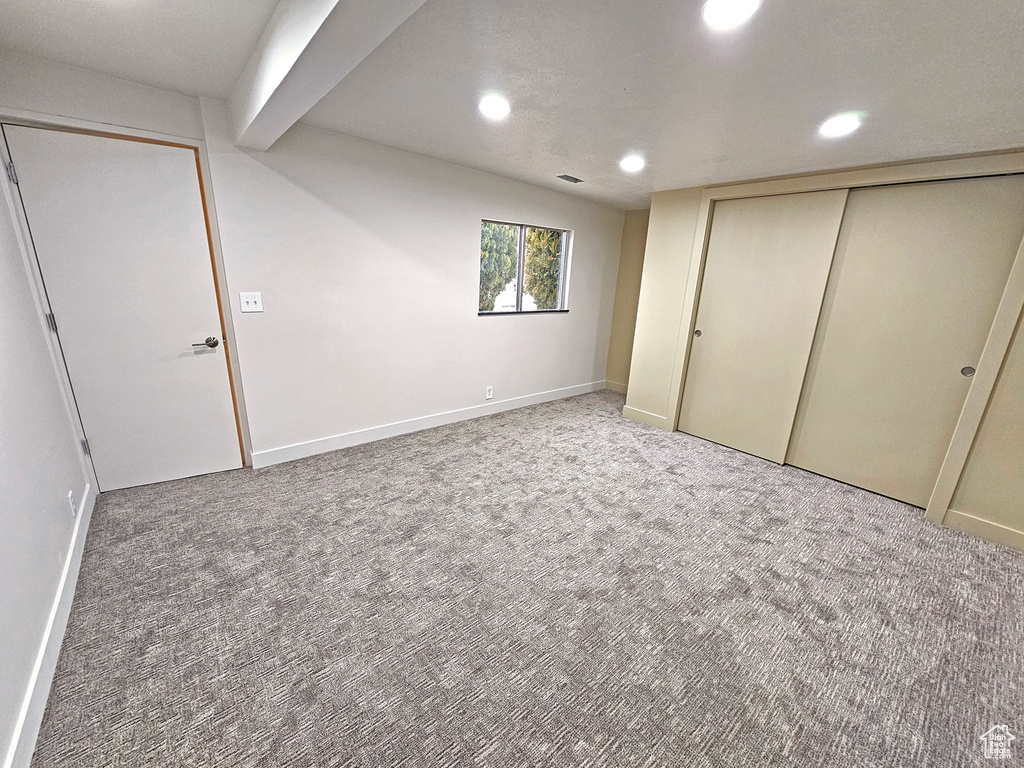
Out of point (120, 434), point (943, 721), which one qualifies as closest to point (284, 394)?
point (120, 434)

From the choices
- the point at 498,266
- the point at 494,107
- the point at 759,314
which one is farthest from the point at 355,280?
the point at 759,314

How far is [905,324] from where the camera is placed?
2.70m

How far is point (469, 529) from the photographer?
2.34 meters

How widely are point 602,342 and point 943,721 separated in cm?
426

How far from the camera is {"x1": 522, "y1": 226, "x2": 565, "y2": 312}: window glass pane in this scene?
14.2 ft

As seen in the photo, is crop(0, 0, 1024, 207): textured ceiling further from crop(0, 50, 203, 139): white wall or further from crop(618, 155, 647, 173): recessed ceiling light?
crop(618, 155, 647, 173): recessed ceiling light

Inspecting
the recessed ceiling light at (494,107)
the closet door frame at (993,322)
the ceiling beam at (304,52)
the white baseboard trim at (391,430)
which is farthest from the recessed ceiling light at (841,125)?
the white baseboard trim at (391,430)

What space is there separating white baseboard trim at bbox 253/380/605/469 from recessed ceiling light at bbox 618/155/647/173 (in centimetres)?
249

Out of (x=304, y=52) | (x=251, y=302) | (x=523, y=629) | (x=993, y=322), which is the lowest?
(x=523, y=629)

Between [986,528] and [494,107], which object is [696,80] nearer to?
[494,107]

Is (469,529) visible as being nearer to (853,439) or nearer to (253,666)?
(253,666)

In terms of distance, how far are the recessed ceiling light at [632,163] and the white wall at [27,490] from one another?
344 centimetres

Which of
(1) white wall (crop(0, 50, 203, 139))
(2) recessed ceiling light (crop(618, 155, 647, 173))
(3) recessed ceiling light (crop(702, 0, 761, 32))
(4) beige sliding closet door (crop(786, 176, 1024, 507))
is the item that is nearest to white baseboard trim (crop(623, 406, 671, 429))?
(4) beige sliding closet door (crop(786, 176, 1024, 507))

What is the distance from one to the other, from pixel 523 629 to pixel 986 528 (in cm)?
304
